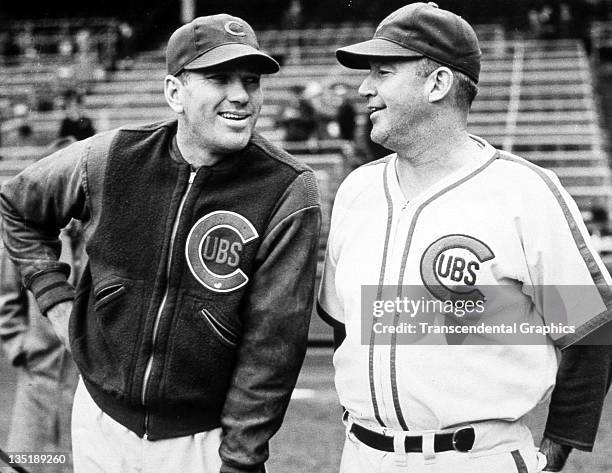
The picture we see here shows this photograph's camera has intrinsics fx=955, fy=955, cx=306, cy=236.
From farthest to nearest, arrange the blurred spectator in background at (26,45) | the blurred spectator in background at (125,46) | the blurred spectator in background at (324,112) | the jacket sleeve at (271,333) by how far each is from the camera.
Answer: the blurred spectator in background at (26,45) < the blurred spectator in background at (125,46) < the blurred spectator in background at (324,112) < the jacket sleeve at (271,333)

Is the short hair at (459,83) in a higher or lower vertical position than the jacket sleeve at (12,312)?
higher

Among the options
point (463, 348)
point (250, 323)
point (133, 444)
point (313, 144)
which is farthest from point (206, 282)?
point (313, 144)

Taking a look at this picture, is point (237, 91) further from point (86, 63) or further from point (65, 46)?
point (65, 46)

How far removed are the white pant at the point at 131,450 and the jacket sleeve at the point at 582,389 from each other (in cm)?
99

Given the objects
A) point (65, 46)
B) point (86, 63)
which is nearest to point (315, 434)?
point (86, 63)

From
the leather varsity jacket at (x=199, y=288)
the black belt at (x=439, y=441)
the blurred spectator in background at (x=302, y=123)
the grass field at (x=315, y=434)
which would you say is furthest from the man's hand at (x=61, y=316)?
the blurred spectator in background at (x=302, y=123)

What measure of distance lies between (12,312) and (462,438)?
2533 millimetres

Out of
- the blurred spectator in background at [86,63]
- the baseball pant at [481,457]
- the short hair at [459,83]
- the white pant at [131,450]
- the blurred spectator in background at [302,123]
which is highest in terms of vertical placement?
the short hair at [459,83]

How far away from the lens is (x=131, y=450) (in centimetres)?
284

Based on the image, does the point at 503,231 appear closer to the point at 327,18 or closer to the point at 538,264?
the point at 538,264

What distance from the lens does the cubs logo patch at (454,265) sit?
2.57 meters

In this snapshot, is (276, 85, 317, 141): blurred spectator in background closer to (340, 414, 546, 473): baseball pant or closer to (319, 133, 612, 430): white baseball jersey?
(319, 133, 612, 430): white baseball jersey

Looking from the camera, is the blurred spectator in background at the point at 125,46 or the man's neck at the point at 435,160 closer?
the man's neck at the point at 435,160

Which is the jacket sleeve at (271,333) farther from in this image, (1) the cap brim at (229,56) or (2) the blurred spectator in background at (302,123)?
(2) the blurred spectator in background at (302,123)
